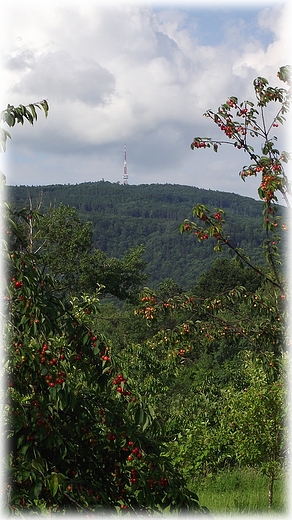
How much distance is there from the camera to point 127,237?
59938 millimetres

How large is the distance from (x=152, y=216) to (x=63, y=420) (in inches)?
2728

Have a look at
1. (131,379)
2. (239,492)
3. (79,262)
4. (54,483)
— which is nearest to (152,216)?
(79,262)

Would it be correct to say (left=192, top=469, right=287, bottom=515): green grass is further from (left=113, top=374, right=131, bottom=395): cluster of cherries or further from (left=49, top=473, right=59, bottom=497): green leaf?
(left=49, top=473, right=59, bottom=497): green leaf

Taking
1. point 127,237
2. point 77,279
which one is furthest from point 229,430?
point 127,237

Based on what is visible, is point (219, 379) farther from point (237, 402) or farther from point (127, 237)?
point (127, 237)

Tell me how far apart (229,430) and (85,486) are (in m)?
6.30

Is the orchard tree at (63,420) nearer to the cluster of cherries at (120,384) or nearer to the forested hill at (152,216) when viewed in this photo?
the cluster of cherries at (120,384)

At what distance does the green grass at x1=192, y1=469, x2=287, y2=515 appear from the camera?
670 centimetres

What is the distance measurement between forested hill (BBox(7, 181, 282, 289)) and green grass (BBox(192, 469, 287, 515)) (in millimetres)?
29960

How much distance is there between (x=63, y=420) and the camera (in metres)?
2.36

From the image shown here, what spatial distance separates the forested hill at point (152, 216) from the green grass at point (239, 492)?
30.0 meters

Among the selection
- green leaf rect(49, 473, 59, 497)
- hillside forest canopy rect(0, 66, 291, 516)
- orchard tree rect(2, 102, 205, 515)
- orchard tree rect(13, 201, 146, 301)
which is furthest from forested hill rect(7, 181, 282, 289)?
green leaf rect(49, 473, 59, 497)

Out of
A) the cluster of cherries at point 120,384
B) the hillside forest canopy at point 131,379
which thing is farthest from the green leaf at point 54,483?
the cluster of cherries at point 120,384

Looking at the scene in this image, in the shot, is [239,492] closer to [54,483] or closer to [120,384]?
[120,384]
